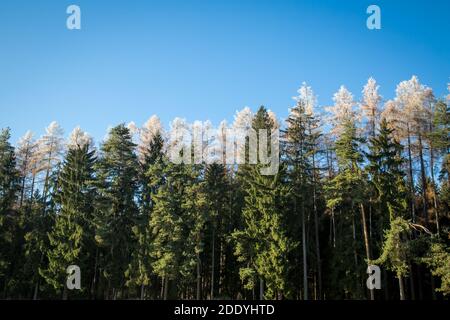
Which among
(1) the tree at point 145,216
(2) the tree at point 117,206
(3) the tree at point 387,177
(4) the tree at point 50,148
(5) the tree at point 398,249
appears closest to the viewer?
(5) the tree at point 398,249

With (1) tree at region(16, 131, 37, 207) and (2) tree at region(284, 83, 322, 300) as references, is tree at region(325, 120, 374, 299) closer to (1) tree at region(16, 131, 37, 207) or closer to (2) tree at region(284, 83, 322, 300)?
(2) tree at region(284, 83, 322, 300)

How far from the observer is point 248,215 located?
94.9 feet

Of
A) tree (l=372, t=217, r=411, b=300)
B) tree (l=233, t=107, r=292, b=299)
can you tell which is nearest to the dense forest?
tree (l=233, t=107, r=292, b=299)

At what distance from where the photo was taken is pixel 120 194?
3194 centimetres

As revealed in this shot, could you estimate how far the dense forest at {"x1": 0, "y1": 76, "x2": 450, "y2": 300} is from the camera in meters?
26.9

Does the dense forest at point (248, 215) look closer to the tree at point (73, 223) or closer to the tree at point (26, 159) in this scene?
the tree at point (73, 223)

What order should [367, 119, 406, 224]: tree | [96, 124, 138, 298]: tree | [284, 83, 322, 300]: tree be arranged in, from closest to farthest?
[367, 119, 406, 224]: tree, [284, 83, 322, 300]: tree, [96, 124, 138, 298]: tree

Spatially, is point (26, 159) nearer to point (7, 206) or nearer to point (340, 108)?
point (7, 206)

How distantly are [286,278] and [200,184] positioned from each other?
949 cm

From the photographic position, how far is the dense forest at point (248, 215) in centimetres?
2692

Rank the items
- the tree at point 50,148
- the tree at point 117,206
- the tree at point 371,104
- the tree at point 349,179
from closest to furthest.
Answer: the tree at point 349,179
the tree at point 117,206
the tree at point 371,104
the tree at point 50,148

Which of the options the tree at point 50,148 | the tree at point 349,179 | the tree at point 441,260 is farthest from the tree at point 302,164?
the tree at point 50,148
